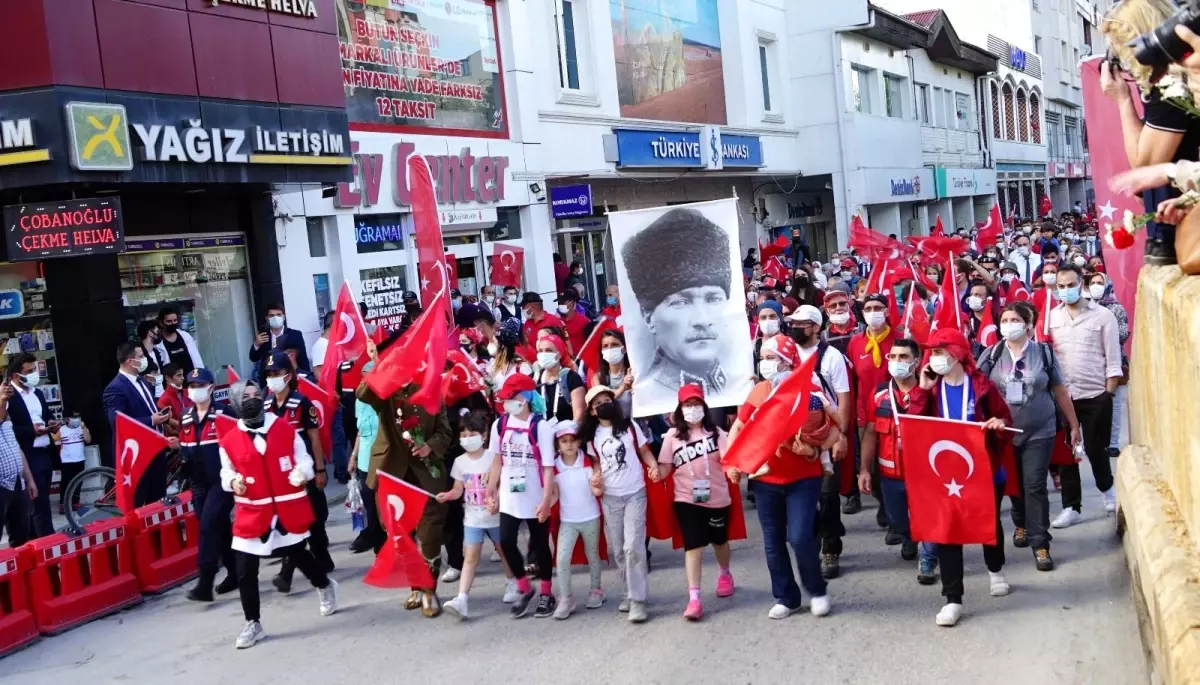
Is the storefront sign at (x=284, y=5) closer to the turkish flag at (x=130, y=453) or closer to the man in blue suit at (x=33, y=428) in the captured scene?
the man in blue suit at (x=33, y=428)

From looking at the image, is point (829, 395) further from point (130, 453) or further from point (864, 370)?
point (130, 453)

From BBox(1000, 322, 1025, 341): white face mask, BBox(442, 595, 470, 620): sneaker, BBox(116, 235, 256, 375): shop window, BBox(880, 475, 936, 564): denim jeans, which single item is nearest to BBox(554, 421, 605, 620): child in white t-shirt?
BBox(442, 595, 470, 620): sneaker

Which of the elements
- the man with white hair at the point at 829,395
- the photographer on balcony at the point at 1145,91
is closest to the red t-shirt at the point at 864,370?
the man with white hair at the point at 829,395

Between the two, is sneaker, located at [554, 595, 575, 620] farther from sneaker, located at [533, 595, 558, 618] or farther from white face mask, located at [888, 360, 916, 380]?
white face mask, located at [888, 360, 916, 380]

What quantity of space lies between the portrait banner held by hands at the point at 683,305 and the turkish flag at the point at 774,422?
132 cm

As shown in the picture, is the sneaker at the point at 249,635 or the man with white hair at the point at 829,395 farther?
the man with white hair at the point at 829,395

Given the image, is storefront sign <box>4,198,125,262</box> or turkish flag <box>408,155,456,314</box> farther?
storefront sign <box>4,198,125,262</box>

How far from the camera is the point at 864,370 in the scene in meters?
9.33

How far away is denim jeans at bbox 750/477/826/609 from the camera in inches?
287

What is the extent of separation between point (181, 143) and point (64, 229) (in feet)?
5.87

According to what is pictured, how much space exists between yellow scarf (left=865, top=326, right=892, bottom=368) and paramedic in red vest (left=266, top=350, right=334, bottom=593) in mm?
4088

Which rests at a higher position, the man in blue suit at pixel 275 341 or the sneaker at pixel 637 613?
the man in blue suit at pixel 275 341

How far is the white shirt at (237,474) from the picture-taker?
25.7ft

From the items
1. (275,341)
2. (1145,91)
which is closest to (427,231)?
(275,341)
